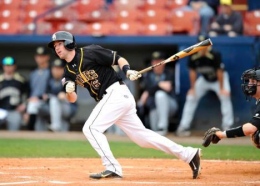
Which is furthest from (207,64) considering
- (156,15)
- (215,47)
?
(156,15)

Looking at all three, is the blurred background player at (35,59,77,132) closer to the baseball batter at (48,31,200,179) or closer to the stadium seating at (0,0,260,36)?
the stadium seating at (0,0,260,36)

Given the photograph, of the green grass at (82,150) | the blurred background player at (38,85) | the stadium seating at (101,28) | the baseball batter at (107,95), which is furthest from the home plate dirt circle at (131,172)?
the stadium seating at (101,28)

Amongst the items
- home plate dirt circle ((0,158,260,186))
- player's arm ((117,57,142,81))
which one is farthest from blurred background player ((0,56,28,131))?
player's arm ((117,57,142,81))

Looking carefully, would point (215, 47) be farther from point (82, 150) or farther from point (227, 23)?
point (82, 150)

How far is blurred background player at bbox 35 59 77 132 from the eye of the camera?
1260 cm

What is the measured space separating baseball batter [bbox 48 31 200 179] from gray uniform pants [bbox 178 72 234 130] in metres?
5.63

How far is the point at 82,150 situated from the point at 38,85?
3227 millimetres

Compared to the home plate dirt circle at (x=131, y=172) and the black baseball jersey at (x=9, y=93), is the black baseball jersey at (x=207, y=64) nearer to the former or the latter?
the black baseball jersey at (x=9, y=93)

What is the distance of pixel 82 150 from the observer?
10180 millimetres

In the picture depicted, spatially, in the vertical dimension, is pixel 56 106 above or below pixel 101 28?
below

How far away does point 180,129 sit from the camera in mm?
12391

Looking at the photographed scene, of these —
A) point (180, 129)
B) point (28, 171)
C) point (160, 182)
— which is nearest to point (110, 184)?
point (160, 182)

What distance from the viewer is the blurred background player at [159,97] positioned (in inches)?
487

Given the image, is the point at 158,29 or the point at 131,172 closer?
the point at 131,172
